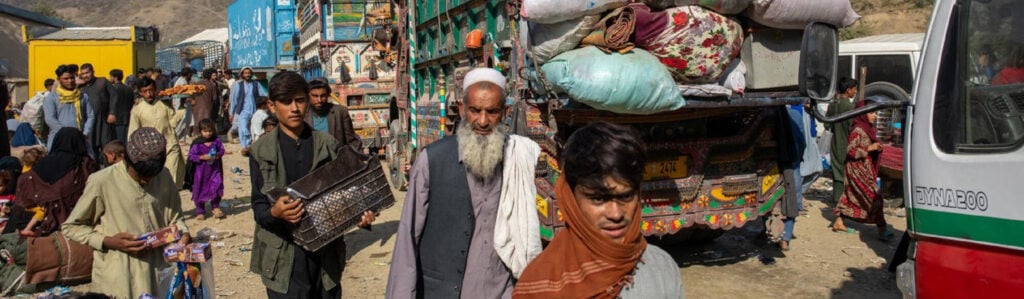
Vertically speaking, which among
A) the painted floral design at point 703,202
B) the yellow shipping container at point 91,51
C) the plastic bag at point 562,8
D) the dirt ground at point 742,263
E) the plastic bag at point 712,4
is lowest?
the dirt ground at point 742,263

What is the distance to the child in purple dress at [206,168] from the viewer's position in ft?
28.2

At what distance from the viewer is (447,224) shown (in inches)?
116

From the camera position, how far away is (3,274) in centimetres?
579

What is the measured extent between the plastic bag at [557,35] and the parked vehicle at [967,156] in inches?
79.8

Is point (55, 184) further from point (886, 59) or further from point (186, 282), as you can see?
point (886, 59)

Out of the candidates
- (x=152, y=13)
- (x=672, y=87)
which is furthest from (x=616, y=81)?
(x=152, y=13)

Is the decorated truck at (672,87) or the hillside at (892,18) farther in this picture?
the hillside at (892,18)

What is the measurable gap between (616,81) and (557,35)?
0.53m

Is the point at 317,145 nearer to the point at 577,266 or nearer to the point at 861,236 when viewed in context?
the point at 577,266

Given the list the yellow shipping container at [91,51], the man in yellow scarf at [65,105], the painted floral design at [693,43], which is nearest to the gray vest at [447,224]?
the painted floral design at [693,43]

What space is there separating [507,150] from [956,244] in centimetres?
162

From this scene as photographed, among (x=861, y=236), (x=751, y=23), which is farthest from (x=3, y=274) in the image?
(x=861, y=236)

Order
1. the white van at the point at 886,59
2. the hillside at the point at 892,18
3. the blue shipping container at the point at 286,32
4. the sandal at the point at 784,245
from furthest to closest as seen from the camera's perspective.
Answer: the blue shipping container at the point at 286,32
the hillside at the point at 892,18
the white van at the point at 886,59
the sandal at the point at 784,245

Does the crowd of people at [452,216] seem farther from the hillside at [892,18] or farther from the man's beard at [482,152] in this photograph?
the hillside at [892,18]
